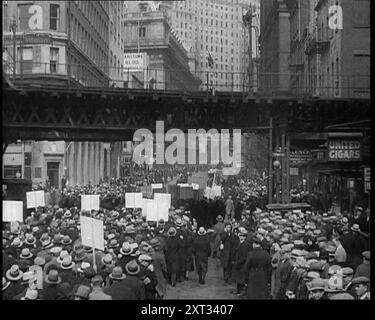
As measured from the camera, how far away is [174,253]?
55.4 ft

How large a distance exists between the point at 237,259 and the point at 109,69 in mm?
6835

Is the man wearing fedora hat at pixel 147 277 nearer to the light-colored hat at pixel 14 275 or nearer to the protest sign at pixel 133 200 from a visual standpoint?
the light-colored hat at pixel 14 275

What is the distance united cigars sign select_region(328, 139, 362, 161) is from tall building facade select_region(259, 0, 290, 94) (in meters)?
3.62

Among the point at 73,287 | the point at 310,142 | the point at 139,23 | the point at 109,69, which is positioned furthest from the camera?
the point at 310,142

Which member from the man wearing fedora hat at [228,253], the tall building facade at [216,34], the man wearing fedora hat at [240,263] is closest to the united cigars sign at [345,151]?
the tall building facade at [216,34]

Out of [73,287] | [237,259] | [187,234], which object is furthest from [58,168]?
[73,287]

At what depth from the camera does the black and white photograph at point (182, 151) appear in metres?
12.9

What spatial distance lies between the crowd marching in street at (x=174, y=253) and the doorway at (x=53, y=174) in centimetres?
45

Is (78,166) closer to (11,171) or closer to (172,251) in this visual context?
(11,171)

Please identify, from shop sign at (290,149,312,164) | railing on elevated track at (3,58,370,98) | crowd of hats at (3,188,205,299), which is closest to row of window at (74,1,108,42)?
railing on elevated track at (3,58,370,98)

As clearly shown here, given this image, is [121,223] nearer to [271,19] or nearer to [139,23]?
[139,23]

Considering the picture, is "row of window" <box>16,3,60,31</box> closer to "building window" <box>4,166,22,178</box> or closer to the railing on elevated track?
the railing on elevated track

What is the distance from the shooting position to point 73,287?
11.4 m

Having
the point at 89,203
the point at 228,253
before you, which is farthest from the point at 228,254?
the point at 89,203
